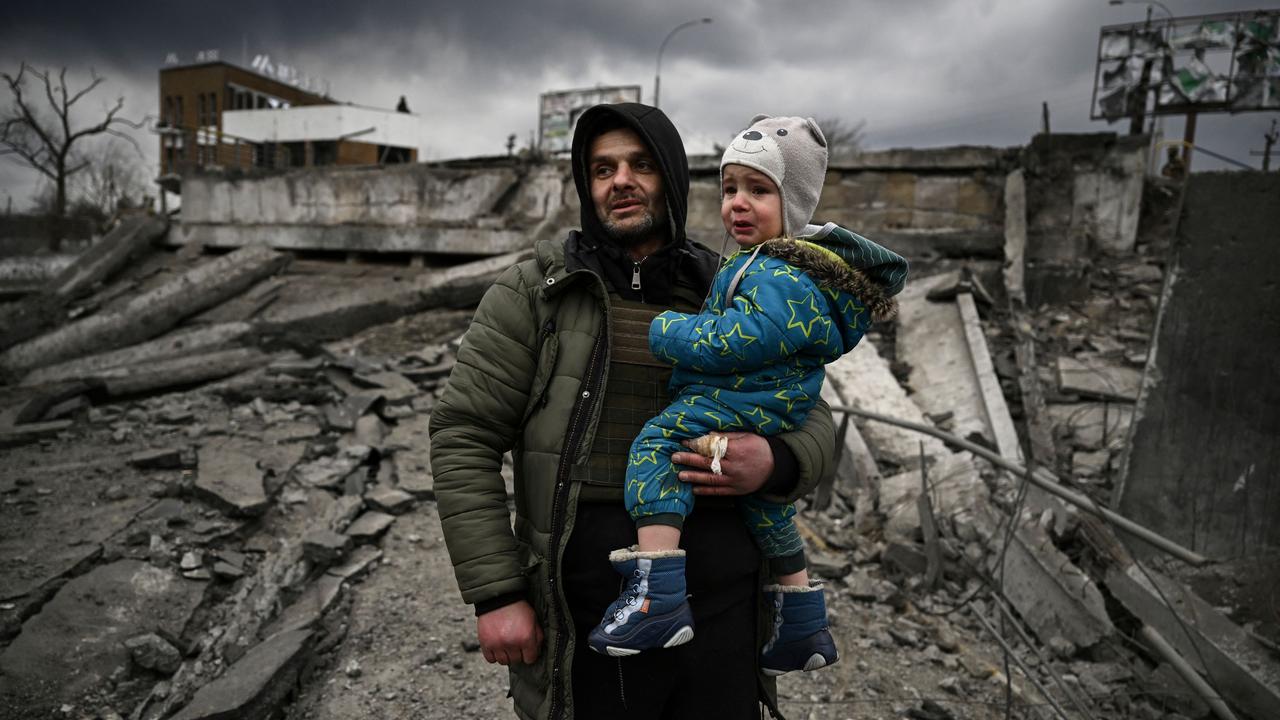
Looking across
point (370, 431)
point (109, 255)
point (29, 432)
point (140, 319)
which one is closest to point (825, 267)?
point (370, 431)

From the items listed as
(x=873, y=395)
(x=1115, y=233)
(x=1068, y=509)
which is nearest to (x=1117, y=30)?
(x=1115, y=233)

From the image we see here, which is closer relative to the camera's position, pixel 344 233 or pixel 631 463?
pixel 631 463

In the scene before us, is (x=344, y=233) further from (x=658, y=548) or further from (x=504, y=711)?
(x=658, y=548)

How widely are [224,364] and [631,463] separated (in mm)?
8079

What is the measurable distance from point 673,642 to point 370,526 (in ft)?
12.6

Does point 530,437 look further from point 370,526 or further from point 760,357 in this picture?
point 370,526

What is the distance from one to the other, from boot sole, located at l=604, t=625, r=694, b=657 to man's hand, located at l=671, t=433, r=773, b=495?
299mm

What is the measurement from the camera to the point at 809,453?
5.40ft

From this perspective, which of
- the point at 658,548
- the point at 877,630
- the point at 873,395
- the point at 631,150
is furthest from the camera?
the point at 873,395

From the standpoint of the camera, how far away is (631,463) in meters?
1.60

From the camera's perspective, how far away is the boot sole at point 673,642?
1.45 metres

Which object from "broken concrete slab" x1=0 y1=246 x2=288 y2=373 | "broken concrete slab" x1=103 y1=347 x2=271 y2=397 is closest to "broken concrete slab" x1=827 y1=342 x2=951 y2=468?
"broken concrete slab" x1=103 y1=347 x2=271 y2=397

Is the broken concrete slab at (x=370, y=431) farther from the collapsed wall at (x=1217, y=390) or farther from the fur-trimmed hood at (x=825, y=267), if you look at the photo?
the collapsed wall at (x=1217, y=390)

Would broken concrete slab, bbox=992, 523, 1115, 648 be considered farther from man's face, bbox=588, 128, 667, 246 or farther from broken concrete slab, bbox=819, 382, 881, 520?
man's face, bbox=588, 128, 667, 246
